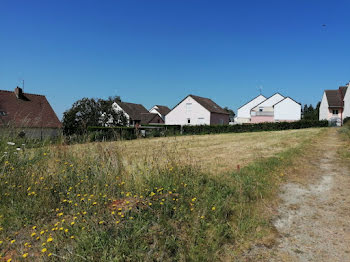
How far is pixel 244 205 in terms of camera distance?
142 inches

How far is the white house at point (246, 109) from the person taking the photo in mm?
60688

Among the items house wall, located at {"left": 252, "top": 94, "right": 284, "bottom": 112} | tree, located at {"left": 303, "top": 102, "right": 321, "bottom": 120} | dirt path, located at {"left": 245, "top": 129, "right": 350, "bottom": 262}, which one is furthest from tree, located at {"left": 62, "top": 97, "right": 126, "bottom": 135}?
tree, located at {"left": 303, "top": 102, "right": 321, "bottom": 120}

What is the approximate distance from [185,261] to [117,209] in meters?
1.07

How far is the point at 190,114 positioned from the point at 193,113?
0.67m

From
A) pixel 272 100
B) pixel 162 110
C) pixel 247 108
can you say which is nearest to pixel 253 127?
pixel 272 100

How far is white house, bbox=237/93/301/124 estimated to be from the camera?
149 feet

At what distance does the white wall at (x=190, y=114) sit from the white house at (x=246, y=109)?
21865 millimetres

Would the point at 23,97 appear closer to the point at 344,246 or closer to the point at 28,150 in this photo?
the point at 28,150

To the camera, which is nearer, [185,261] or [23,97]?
[185,261]

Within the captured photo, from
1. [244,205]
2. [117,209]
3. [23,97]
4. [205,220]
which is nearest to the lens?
[117,209]

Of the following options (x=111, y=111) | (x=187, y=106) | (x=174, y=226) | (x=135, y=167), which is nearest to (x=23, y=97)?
(x=111, y=111)

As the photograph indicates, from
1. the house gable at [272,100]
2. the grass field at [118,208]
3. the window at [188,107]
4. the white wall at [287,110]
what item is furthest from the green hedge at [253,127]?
the grass field at [118,208]

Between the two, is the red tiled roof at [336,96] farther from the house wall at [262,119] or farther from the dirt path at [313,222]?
the dirt path at [313,222]

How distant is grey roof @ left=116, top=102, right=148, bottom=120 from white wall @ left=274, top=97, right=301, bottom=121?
100 ft
